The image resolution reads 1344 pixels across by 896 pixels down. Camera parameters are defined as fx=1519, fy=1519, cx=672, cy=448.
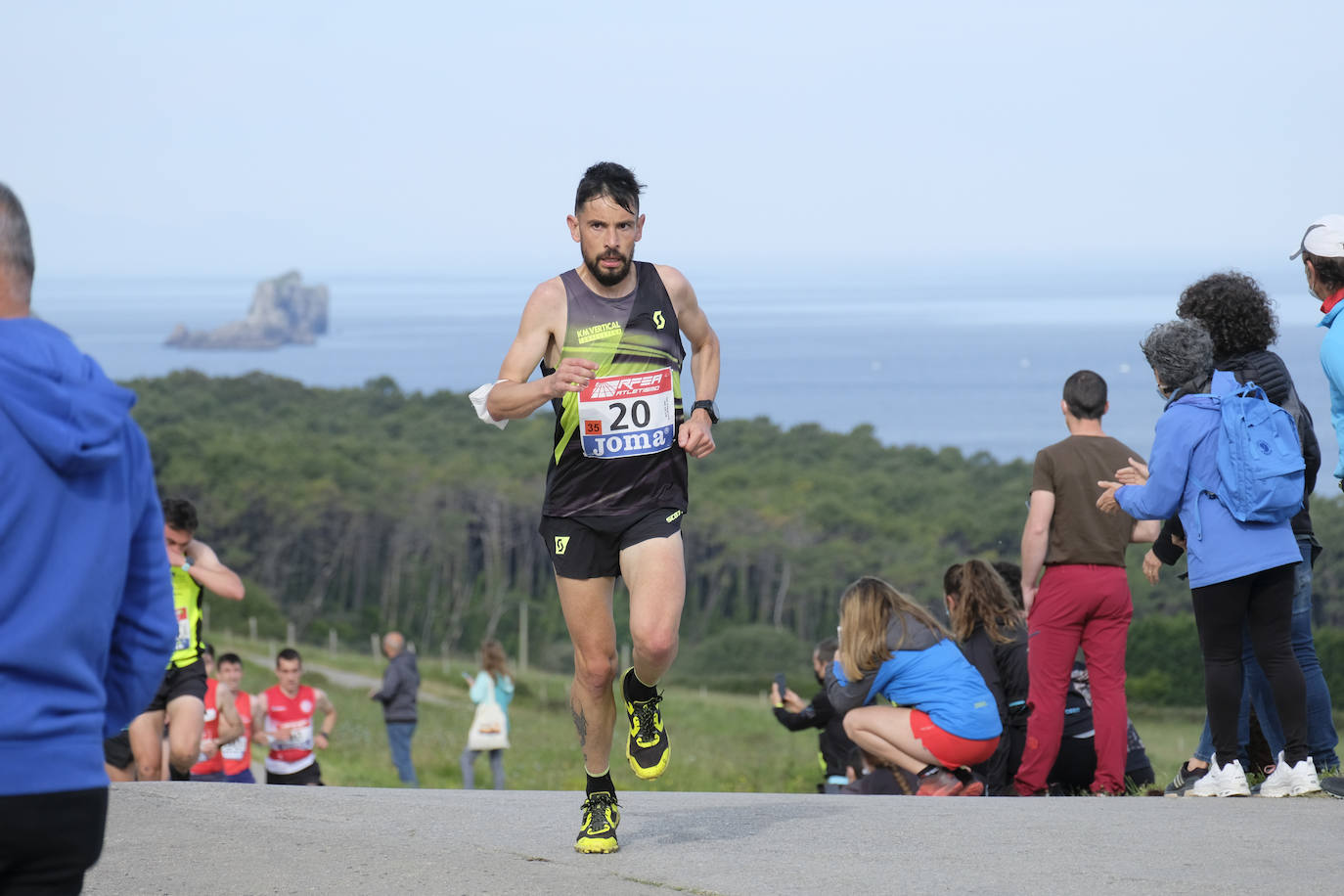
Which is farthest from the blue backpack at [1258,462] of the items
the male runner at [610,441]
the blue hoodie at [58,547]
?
the blue hoodie at [58,547]

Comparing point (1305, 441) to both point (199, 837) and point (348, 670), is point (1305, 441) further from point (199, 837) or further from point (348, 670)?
point (348, 670)

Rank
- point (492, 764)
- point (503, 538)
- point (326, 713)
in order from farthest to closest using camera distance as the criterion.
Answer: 1. point (503, 538)
2. point (492, 764)
3. point (326, 713)

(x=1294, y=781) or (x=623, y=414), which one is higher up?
(x=623, y=414)

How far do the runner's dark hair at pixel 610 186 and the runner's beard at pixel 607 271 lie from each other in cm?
18

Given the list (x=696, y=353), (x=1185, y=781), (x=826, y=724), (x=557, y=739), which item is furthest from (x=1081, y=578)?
(x=557, y=739)

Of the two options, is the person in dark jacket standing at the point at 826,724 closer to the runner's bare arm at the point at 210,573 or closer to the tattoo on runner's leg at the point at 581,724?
the runner's bare arm at the point at 210,573

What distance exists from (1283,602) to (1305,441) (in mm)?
908

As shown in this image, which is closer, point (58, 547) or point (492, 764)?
point (58, 547)

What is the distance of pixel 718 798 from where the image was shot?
7.57 m

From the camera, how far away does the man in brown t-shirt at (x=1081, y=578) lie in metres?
7.99

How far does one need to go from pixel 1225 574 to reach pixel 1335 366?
998mm

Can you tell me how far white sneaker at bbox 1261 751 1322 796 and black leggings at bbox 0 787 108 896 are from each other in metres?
5.50

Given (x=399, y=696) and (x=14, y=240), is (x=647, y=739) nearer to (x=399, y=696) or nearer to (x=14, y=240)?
(x=14, y=240)

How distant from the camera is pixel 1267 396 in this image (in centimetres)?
691
